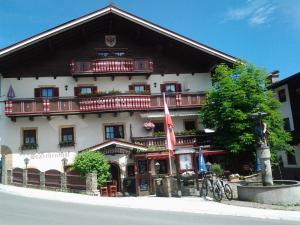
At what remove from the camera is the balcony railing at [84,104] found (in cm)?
2522

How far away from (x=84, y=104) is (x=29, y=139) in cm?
445

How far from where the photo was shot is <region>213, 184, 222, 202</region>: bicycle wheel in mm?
16500

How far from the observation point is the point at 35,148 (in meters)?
25.8

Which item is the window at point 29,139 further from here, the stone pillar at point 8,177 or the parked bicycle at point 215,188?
the parked bicycle at point 215,188

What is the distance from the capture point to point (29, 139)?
26047mm

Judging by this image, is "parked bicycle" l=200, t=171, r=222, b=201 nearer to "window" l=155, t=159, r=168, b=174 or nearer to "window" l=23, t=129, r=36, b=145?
"window" l=155, t=159, r=168, b=174

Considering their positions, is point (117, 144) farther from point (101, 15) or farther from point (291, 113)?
point (291, 113)

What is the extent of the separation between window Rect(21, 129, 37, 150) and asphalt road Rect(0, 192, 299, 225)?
1155 centimetres

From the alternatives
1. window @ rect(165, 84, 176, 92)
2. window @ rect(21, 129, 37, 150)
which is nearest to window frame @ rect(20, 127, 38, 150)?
window @ rect(21, 129, 37, 150)

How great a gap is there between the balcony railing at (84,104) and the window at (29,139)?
1615 millimetres

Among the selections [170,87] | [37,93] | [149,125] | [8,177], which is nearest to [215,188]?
[149,125]

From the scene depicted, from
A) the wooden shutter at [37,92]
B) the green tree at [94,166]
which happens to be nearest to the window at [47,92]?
the wooden shutter at [37,92]

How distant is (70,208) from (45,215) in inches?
77.0

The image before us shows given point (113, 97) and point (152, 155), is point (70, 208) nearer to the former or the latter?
point (152, 155)
